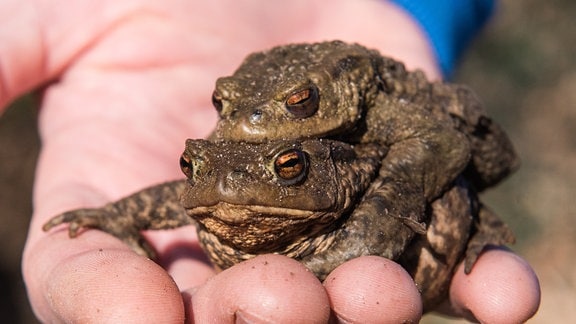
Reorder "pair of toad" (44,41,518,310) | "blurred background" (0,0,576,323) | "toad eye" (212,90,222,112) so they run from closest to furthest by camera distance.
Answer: "pair of toad" (44,41,518,310), "toad eye" (212,90,222,112), "blurred background" (0,0,576,323)

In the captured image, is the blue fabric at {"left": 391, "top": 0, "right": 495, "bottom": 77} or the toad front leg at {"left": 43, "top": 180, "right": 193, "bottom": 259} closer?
the toad front leg at {"left": 43, "top": 180, "right": 193, "bottom": 259}

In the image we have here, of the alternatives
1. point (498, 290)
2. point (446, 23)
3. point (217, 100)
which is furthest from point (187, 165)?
point (446, 23)

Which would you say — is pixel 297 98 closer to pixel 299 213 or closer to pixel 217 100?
pixel 217 100

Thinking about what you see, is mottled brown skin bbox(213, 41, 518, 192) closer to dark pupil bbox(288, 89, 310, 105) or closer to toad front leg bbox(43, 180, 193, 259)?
dark pupil bbox(288, 89, 310, 105)

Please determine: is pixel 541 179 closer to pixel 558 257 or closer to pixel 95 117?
pixel 558 257

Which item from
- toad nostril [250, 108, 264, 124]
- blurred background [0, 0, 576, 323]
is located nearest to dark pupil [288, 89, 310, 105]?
toad nostril [250, 108, 264, 124]

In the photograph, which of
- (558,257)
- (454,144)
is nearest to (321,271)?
(454,144)

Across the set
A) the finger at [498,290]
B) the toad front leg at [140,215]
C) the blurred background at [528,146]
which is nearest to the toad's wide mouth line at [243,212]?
the toad front leg at [140,215]
